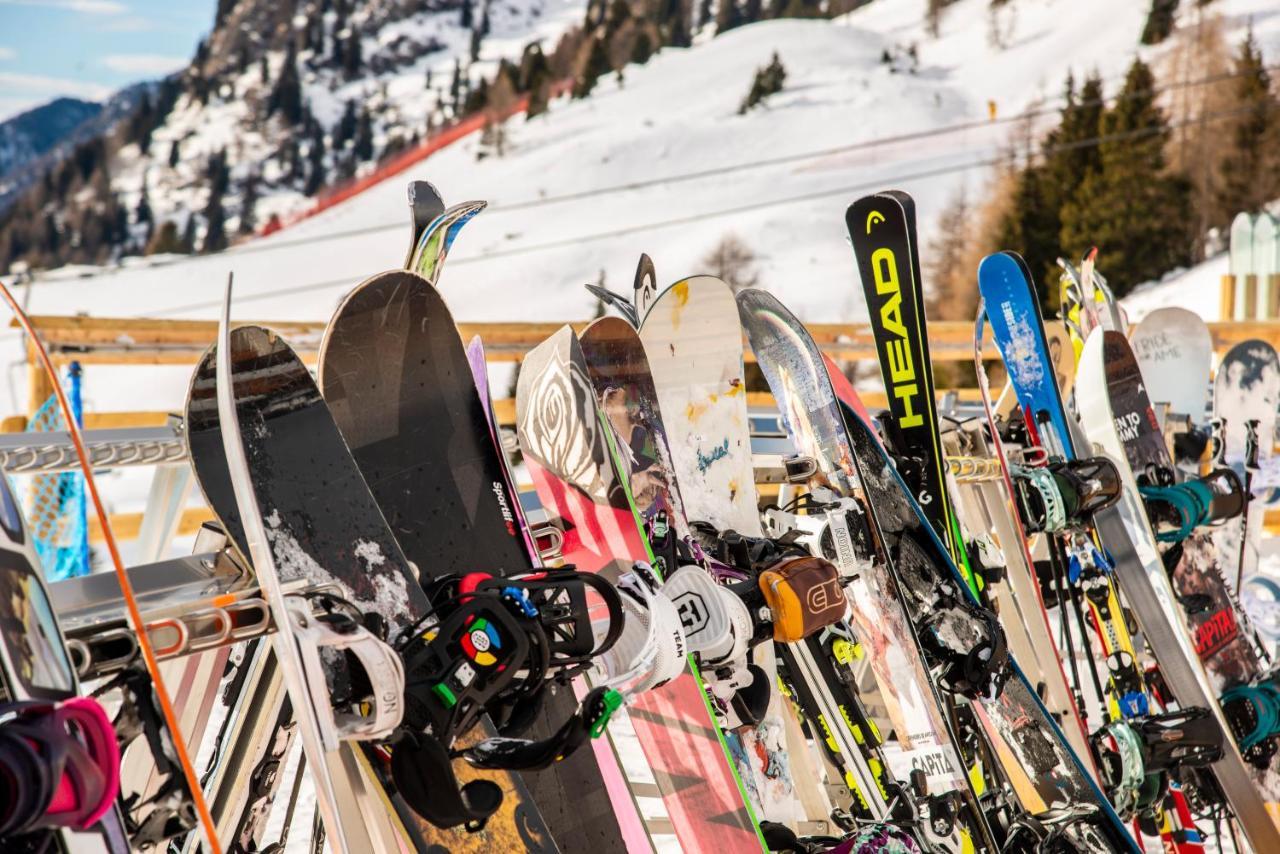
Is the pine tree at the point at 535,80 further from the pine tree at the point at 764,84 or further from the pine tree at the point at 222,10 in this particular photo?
the pine tree at the point at 222,10

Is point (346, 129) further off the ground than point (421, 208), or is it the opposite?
point (346, 129)

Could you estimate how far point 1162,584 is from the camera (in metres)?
2.47

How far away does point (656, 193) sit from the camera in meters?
42.2

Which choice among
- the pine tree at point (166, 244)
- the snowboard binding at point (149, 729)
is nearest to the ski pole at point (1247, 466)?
the snowboard binding at point (149, 729)

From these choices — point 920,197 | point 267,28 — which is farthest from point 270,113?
point 920,197

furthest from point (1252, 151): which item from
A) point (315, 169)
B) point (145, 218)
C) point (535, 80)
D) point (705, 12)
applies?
point (145, 218)

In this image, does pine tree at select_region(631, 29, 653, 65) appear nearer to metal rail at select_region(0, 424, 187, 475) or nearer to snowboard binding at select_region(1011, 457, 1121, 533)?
snowboard binding at select_region(1011, 457, 1121, 533)

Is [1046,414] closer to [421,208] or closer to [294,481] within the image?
[421,208]

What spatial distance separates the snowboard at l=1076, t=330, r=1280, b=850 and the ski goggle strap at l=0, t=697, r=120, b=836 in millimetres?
2173

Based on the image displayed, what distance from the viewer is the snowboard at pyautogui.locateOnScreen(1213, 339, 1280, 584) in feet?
9.96

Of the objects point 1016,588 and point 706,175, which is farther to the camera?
point 706,175

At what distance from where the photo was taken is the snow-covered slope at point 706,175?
3694 centimetres

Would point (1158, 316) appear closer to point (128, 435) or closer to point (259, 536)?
point (128, 435)

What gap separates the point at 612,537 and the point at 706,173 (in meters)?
31.4
